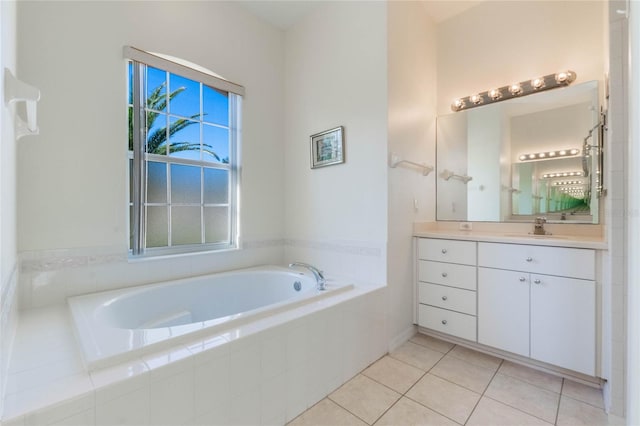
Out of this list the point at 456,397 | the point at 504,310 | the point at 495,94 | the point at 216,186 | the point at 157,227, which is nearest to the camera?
the point at 456,397

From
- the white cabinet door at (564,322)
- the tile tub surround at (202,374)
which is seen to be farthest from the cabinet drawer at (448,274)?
the tile tub surround at (202,374)

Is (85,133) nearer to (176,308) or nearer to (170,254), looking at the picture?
(170,254)

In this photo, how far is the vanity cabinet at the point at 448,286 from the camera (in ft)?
6.67

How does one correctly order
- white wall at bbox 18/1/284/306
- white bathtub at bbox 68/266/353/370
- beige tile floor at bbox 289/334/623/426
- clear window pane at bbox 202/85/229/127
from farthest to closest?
clear window pane at bbox 202/85/229/127, white wall at bbox 18/1/284/306, beige tile floor at bbox 289/334/623/426, white bathtub at bbox 68/266/353/370

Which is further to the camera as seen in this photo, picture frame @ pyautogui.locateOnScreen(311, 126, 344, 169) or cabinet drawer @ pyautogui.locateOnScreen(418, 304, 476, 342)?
picture frame @ pyautogui.locateOnScreen(311, 126, 344, 169)

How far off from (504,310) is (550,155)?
1274 millimetres

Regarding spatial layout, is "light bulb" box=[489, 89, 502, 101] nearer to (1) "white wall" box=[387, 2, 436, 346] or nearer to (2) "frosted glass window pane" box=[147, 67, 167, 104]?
(1) "white wall" box=[387, 2, 436, 346]

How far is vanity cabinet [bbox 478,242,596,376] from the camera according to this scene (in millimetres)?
1606

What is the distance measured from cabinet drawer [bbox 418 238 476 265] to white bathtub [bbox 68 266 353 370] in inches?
30.0

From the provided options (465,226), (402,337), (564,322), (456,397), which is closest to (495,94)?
(465,226)

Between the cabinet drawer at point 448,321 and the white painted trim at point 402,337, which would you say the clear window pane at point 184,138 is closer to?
the white painted trim at point 402,337

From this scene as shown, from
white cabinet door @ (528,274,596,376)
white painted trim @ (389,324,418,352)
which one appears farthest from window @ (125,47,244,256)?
white cabinet door @ (528,274,596,376)

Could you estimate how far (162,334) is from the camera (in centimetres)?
115

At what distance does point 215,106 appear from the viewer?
2479 mm
